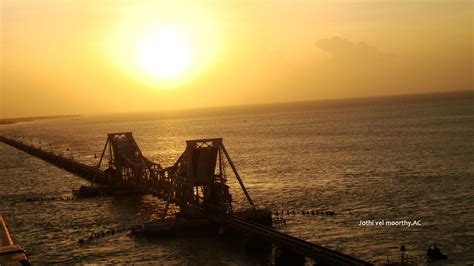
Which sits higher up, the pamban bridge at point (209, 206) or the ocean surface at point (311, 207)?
the pamban bridge at point (209, 206)

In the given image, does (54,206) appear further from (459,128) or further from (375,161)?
(459,128)

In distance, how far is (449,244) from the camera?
55.1m

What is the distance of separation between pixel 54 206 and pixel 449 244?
58.3m

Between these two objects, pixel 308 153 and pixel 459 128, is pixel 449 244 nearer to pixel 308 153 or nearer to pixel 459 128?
pixel 308 153

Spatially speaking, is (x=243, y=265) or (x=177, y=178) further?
(x=177, y=178)

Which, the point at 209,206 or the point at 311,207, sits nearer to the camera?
the point at 209,206

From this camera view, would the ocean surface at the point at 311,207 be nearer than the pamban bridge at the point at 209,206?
No

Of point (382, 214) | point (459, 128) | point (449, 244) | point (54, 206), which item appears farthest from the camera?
point (459, 128)

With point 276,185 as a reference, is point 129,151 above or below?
above

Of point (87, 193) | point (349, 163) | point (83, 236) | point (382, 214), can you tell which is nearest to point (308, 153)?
point (349, 163)

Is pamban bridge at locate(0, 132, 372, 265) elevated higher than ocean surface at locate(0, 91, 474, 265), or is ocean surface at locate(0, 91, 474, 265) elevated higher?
pamban bridge at locate(0, 132, 372, 265)

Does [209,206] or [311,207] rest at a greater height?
[209,206]

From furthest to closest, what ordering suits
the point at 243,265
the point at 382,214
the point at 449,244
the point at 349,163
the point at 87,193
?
the point at 349,163
the point at 87,193
the point at 382,214
the point at 449,244
the point at 243,265

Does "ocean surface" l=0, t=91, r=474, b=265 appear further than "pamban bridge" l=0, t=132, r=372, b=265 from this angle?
Yes
